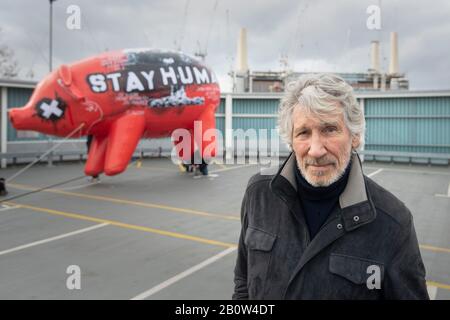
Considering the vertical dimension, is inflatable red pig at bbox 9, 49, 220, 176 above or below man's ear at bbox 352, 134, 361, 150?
above

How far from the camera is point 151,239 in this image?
22.2ft

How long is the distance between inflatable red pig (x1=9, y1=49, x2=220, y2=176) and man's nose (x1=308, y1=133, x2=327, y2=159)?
8850mm

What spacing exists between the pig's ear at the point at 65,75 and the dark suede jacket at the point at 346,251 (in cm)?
878

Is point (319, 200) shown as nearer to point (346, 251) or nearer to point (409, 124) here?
point (346, 251)

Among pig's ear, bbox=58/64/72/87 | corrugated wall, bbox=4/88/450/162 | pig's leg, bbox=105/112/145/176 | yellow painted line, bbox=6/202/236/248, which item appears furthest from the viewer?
corrugated wall, bbox=4/88/450/162

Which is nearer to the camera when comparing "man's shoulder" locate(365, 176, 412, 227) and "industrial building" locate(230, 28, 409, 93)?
"man's shoulder" locate(365, 176, 412, 227)

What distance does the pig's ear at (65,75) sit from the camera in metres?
9.56

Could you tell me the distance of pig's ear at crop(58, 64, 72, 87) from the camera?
31.4ft

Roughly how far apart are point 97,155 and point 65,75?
8.48 feet

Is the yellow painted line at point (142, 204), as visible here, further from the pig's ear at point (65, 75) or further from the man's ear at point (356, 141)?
the man's ear at point (356, 141)

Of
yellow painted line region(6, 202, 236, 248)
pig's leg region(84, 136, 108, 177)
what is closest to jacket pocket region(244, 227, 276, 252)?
yellow painted line region(6, 202, 236, 248)

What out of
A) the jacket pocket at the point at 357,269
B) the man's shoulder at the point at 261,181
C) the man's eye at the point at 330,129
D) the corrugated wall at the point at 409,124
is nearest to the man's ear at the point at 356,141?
the man's eye at the point at 330,129

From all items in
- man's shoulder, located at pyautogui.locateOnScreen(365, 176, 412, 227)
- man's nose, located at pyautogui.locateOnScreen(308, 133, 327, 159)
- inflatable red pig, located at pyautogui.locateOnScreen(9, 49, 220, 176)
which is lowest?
man's shoulder, located at pyautogui.locateOnScreen(365, 176, 412, 227)

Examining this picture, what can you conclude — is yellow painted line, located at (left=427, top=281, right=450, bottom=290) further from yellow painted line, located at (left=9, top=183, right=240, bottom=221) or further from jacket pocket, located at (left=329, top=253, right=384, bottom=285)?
yellow painted line, located at (left=9, top=183, right=240, bottom=221)
